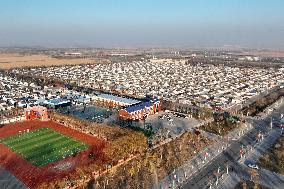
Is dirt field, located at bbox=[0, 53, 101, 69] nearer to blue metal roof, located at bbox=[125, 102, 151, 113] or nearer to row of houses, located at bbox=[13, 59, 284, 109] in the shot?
row of houses, located at bbox=[13, 59, 284, 109]

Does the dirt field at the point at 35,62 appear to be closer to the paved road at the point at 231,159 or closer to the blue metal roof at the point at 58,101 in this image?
the blue metal roof at the point at 58,101

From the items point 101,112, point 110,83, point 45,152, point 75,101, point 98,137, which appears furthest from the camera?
point 110,83

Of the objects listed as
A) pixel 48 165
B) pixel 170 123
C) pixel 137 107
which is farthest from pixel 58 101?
pixel 48 165

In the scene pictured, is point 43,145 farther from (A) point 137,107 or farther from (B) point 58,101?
(B) point 58,101

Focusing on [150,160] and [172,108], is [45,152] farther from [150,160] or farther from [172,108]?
[172,108]

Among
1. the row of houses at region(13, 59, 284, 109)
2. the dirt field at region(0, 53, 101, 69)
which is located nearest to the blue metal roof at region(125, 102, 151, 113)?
the row of houses at region(13, 59, 284, 109)

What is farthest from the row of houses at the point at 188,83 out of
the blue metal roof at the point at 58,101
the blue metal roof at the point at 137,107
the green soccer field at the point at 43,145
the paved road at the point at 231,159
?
the green soccer field at the point at 43,145

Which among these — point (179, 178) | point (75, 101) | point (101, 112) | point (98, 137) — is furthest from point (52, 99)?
point (179, 178)

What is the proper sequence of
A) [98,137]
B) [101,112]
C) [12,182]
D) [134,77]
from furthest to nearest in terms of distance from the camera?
[134,77], [101,112], [98,137], [12,182]
